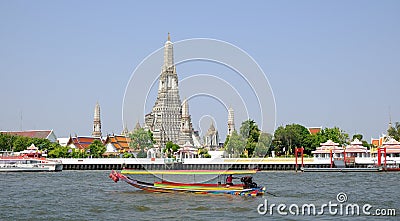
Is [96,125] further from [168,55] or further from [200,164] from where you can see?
[200,164]

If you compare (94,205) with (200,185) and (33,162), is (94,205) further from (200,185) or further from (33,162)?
(33,162)

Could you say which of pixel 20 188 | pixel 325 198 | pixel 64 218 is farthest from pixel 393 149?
pixel 64 218

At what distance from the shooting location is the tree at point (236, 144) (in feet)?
251

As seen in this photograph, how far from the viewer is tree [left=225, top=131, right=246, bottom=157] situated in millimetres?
76625

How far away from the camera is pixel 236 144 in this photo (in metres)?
77.5

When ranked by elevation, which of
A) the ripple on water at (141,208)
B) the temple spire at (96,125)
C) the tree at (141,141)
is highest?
the temple spire at (96,125)

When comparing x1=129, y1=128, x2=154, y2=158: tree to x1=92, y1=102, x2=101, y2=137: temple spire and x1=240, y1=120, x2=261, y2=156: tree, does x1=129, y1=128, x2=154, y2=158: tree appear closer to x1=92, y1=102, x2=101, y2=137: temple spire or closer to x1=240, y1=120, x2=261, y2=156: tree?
x1=240, y1=120, x2=261, y2=156: tree

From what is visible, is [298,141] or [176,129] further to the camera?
[176,129]

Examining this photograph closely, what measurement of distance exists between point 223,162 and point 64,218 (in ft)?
161

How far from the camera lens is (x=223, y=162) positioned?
72.9m

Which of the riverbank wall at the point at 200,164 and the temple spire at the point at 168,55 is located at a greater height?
the temple spire at the point at 168,55

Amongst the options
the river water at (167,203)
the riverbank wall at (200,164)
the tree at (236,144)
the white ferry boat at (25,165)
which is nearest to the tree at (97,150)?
the riverbank wall at (200,164)

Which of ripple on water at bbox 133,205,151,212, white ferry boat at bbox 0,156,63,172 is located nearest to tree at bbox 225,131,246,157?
white ferry boat at bbox 0,156,63,172

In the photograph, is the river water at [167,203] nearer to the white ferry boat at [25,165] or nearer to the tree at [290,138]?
the white ferry boat at [25,165]
